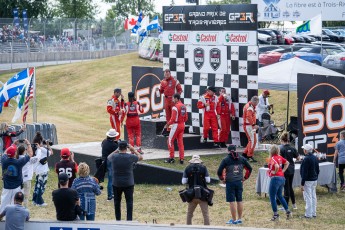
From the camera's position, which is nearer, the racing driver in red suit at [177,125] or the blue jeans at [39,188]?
the blue jeans at [39,188]

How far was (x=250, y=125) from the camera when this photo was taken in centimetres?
2016

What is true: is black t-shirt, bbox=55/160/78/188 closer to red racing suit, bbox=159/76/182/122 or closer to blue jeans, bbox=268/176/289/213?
blue jeans, bbox=268/176/289/213

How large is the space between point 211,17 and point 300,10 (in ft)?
95.0

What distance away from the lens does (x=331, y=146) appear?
20469mm

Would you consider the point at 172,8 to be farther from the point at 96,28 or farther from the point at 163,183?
the point at 96,28

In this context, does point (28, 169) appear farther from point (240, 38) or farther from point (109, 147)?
point (240, 38)

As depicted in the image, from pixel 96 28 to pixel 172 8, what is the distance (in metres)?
37.0

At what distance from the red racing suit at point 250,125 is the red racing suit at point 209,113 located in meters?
0.91

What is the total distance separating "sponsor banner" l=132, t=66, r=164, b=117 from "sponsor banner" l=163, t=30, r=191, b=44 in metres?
2.00

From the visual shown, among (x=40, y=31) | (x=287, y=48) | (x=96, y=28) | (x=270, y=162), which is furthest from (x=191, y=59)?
(x=96, y=28)

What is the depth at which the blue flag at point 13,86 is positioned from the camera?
23719 mm

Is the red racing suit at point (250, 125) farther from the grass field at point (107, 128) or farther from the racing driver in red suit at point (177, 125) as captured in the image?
the racing driver in red suit at point (177, 125)

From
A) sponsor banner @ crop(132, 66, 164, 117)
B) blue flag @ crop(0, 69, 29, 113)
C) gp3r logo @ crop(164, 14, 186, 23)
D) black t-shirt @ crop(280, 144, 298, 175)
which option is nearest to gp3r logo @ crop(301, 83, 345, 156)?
black t-shirt @ crop(280, 144, 298, 175)

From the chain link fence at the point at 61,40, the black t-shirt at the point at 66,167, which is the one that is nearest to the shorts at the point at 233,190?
the black t-shirt at the point at 66,167
